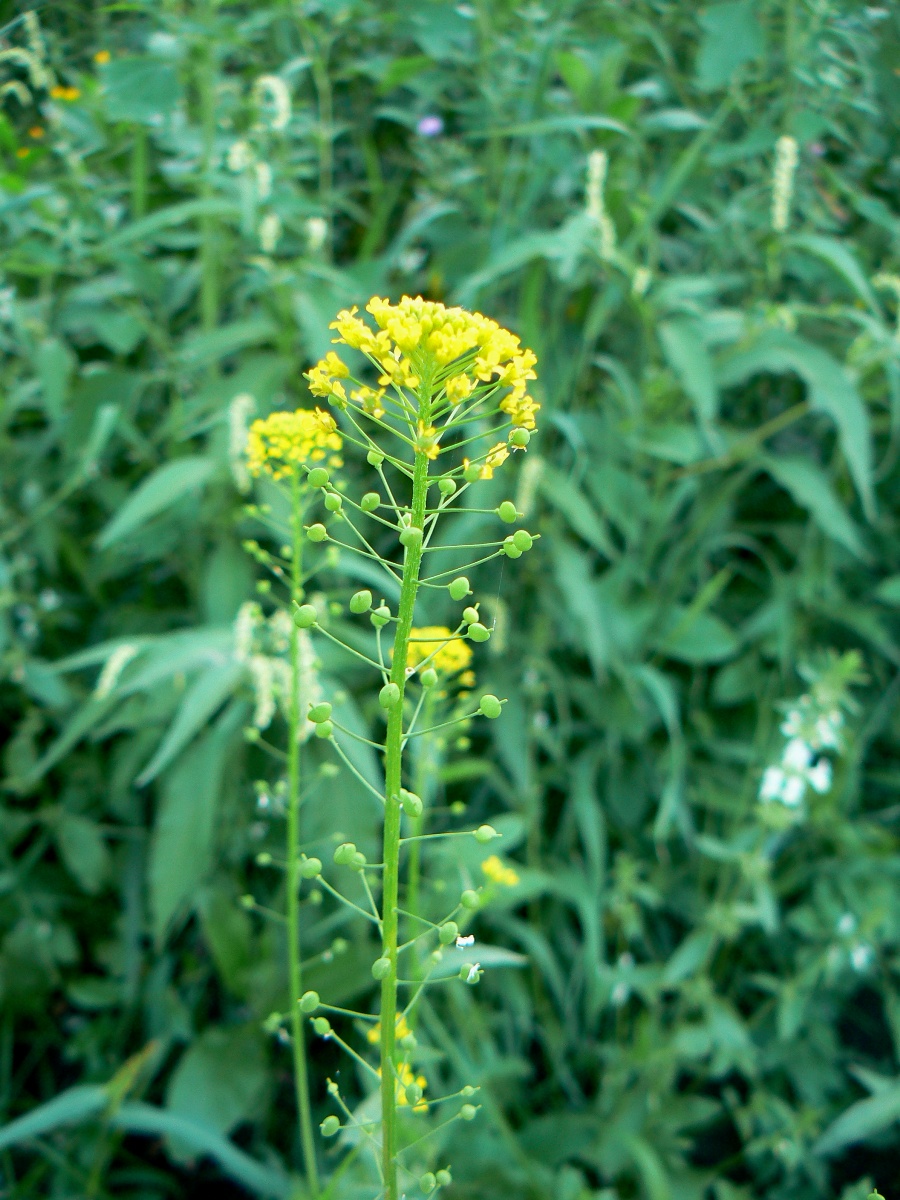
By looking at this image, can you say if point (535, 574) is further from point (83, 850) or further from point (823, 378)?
point (83, 850)

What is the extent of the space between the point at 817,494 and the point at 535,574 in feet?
1.45

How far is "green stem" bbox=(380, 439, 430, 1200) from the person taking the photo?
0.55 meters

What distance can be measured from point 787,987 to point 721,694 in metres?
0.45

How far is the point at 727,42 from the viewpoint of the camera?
4.88ft

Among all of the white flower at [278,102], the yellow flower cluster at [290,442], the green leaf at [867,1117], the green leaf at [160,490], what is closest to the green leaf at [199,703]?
the green leaf at [160,490]

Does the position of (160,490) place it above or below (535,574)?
above

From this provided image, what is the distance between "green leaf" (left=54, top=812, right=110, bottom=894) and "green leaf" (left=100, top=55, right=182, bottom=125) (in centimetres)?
102

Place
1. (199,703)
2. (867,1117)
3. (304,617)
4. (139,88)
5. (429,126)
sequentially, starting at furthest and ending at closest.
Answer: (429,126) < (139,88) < (867,1117) < (199,703) < (304,617)

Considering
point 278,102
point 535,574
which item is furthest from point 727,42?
point 535,574

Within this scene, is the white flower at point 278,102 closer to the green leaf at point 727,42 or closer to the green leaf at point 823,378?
the green leaf at point 727,42

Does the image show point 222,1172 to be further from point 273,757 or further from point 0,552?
point 0,552

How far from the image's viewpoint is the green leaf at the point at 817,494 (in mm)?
1447

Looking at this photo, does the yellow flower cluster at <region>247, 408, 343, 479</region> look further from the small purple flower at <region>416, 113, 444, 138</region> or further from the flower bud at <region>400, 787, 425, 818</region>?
the small purple flower at <region>416, 113, 444, 138</region>

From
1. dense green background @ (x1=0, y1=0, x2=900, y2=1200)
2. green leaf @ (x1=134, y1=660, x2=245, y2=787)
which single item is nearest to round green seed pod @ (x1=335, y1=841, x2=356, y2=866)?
green leaf @ (x1=134, y1=660, x2=245, y2=787)
